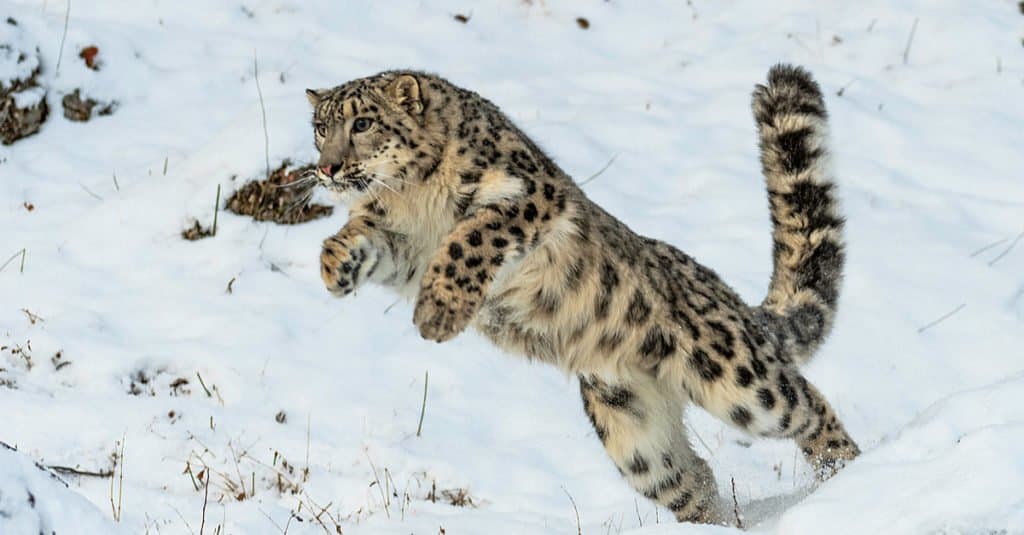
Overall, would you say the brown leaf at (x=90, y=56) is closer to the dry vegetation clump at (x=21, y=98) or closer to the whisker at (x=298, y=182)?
the dry vegetation clump at (x=21, y=98)

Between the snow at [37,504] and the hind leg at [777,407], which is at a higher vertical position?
the snow at [37,504]

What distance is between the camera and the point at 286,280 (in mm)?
9609

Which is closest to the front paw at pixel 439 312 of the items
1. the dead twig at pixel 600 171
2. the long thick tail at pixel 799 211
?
the long thick tail at pixel 799 211

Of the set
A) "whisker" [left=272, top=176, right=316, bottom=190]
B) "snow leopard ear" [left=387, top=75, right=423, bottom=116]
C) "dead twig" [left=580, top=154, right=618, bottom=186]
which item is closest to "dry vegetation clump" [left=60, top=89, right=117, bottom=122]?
"whisker" [left=272, top=176, right=316, bottom=190]

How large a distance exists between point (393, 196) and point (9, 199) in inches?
168

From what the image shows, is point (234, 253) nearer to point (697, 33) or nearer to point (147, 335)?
point (147, 335)

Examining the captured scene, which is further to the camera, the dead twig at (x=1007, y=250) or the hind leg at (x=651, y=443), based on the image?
the dead twig at (x=1007, y=250)

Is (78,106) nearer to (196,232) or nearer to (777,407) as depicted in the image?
(196,232)

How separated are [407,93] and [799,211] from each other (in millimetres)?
2152

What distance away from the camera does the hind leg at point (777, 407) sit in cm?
722

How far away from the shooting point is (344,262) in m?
6.71

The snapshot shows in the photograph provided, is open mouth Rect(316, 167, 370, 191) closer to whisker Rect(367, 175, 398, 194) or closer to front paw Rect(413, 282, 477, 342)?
whisker Rect(367, 175, 398, 194)

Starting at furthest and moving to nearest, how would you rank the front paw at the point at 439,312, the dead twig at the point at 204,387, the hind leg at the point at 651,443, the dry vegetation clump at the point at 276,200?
the dry vegetation clump at the point at 276,200 → the dead twig at the point at 204,387 → the hind leg at the point at 651,443 → the front paw at the point at 439,312

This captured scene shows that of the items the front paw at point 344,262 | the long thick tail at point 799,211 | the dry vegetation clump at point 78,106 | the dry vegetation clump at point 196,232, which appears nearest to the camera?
the front paw at point 344,262
